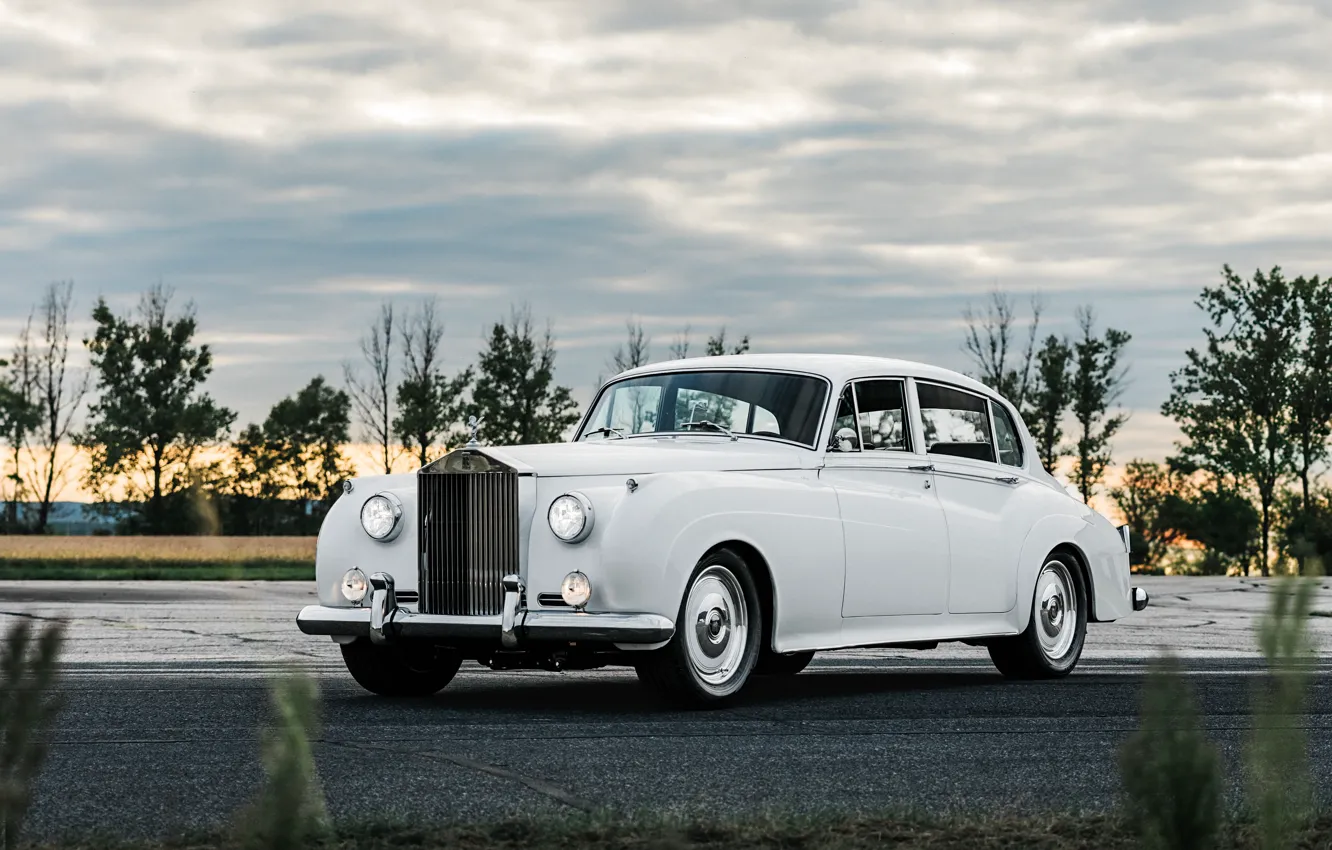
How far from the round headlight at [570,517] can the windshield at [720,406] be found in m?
1.72

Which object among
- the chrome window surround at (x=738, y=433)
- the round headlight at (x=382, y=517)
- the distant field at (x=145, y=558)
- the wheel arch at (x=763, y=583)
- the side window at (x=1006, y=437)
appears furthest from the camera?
the distant field at (x=145, y=558)

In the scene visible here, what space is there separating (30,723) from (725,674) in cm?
684

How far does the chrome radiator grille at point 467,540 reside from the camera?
851 cm

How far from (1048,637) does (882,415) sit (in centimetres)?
202

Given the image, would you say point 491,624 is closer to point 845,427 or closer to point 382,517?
point 382,517

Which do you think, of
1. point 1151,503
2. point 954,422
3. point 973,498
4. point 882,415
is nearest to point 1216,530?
point 1151,503

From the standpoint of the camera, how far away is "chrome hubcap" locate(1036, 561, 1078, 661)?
36.1ft

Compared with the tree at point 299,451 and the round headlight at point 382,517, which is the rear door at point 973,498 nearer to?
the round headlight at point 382,517

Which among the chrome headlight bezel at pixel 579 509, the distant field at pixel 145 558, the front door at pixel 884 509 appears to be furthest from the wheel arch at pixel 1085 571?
the distant field at pixel 145 558

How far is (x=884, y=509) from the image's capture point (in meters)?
9.73

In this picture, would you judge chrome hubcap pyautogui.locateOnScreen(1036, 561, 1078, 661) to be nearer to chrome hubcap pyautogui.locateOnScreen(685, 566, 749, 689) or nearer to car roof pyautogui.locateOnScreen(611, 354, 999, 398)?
car roof pyautogui.locateOnScreen(611, 354, 999, 398)

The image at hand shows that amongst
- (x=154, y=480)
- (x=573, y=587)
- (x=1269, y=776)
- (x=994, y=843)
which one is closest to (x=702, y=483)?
(x=573, y=587)

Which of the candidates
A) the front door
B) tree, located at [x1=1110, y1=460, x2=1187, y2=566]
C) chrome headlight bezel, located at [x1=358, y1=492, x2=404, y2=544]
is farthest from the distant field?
tree, located at [x1=1110, y1=460, x2=1187, y2=566]

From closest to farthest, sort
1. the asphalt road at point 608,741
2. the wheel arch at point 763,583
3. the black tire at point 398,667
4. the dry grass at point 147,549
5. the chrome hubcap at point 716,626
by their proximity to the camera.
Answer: the asphalt road at point 608,741, the chrome hubcap at point 716,626, the wheel arch at point 763,583, the black tire at point 398,667, the dry grass at point 147,549
